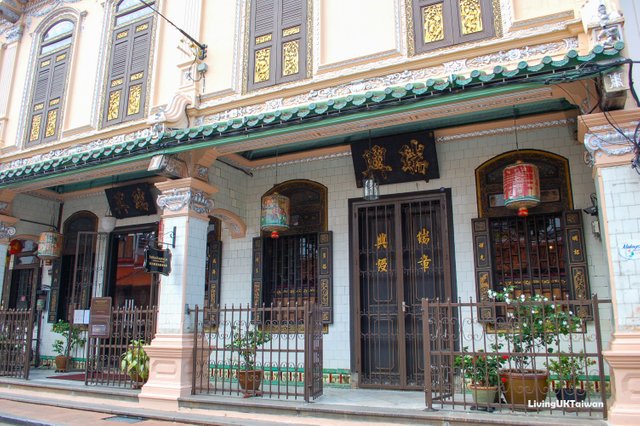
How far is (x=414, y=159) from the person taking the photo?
8945 millimetres

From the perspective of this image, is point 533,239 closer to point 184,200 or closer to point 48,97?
point 184,200

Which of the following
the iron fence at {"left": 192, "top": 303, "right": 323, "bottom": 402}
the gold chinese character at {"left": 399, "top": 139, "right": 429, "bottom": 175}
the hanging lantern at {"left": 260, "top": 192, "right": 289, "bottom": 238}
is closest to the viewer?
the iron fence at {"left": 192, "top": 303, "right": 323, "bottom": 402}

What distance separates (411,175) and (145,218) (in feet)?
19.7

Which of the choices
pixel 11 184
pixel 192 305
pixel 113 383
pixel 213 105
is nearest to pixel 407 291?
pixel 192 305

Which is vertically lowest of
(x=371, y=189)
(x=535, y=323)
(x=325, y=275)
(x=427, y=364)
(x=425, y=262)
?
(x=427, y=364)

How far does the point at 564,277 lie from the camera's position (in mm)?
7945

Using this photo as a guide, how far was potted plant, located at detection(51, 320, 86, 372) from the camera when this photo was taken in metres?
11.2

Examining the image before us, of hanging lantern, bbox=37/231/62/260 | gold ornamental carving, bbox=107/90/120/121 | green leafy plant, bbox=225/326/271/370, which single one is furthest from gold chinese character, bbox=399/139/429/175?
hanging lantern, bbox=37/231/62/260

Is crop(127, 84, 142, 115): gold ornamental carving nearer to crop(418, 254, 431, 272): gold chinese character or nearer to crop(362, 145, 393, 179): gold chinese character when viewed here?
crop(362, 145, 393, 179): gold chinese character

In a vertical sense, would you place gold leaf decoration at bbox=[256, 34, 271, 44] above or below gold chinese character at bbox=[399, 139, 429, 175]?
above

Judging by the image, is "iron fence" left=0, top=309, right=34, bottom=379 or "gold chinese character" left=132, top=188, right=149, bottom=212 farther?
"gold chinese character" left=132, top=188, right=149, bottom=212

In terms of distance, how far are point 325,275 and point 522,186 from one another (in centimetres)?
365

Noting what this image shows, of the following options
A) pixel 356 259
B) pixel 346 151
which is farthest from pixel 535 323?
pixel 346 151

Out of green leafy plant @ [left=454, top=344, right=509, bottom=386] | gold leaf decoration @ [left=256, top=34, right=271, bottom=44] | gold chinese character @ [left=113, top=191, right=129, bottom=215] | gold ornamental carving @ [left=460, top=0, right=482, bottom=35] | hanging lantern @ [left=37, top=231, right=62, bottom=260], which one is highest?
gold leaf decoration @ [left=256, top=34, right=271, bottom=44]
